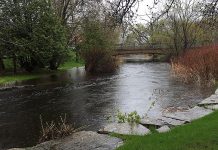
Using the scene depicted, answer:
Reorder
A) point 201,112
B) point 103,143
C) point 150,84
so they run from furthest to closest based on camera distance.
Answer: point 150,84
point 201,112
point 103,143

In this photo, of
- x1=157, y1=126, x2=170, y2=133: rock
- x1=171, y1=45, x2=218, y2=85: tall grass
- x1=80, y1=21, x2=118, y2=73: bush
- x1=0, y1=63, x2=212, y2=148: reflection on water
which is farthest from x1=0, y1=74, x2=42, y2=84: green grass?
x1=157, y1=126, x2=170, y2=133: rock

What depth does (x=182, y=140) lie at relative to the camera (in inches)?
382

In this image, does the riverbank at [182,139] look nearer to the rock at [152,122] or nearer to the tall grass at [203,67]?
the rock at [152,122]

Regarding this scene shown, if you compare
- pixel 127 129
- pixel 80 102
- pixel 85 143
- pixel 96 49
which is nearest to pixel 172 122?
pixel 127 129

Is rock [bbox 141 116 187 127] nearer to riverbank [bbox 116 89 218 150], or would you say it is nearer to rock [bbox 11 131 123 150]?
riverbank [bbox 116 89 218 150]

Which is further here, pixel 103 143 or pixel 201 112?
pixel 201 112

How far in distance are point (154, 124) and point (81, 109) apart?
790 cm

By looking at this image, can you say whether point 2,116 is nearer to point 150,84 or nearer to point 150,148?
point 150,148

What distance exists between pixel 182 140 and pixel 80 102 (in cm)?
1330

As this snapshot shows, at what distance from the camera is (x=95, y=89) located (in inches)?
1109

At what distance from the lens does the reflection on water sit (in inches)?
643

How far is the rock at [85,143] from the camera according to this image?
35.1 ft

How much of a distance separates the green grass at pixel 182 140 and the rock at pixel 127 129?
2.23 feet

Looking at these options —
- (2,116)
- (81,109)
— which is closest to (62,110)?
(81,109)
